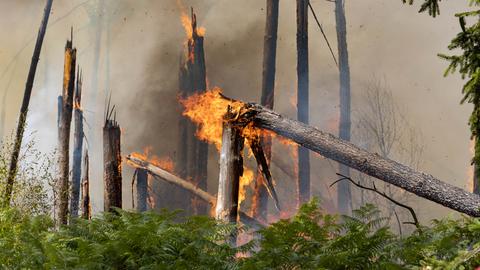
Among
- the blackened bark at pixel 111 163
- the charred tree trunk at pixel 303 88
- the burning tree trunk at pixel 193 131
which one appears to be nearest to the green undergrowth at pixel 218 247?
the blackened bark at pixel 111 163

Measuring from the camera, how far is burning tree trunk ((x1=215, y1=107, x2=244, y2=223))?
25.2 ft

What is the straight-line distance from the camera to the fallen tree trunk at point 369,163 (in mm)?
6293

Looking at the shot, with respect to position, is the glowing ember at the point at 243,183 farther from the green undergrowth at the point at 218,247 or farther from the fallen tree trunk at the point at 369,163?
the green undergrowth at the point at 218,247

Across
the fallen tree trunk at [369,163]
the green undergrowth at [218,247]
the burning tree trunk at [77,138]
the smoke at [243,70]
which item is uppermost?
the smoke at [243,70]

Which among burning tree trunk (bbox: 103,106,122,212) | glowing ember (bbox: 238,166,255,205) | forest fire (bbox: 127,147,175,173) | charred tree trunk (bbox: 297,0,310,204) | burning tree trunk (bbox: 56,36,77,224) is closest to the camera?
burning tree trunk (bbox: 103,106,122,212)

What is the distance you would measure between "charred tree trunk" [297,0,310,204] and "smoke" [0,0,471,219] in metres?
3.19

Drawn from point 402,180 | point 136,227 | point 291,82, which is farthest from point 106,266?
point 291,82

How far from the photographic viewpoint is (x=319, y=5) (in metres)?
23.8

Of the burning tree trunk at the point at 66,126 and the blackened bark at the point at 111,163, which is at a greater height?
the burning tree trunk at the point at 66,126

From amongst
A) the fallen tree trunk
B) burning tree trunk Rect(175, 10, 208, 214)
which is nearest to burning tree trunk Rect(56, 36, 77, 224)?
the fallen tree trunk

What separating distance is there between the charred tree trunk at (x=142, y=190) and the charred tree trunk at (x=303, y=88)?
4709 millimetres

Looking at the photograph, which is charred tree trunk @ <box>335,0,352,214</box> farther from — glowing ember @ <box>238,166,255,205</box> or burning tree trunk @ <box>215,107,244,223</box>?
burning tree trunk @ <box>215,107,244,223</box>

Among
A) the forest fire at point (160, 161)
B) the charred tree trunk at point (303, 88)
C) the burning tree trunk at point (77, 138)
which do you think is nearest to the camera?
the burning tree trunk at point (77, 138)

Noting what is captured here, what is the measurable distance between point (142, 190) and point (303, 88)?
5.93 metres
